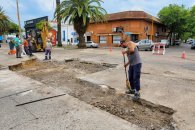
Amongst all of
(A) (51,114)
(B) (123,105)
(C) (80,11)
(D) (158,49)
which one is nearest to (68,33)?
(C) (80,11)

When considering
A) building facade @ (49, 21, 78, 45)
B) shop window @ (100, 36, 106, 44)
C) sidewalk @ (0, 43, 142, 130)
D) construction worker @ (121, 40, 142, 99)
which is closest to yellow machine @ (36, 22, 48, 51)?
sidewalk @ (0, 43, 142, 130)

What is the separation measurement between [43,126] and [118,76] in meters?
4.58

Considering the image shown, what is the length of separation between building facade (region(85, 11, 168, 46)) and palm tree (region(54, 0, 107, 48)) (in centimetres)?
692

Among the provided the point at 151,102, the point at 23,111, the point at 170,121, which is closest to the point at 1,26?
the point at 23,111

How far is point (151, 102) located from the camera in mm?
4832

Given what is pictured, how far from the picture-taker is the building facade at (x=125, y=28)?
34906mm

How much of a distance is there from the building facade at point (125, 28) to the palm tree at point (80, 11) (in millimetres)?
6920

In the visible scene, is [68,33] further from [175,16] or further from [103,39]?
[175,16]

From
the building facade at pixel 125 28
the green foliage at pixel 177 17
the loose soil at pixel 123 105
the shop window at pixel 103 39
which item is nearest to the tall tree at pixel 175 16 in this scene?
the green foliage at pixel 177 17

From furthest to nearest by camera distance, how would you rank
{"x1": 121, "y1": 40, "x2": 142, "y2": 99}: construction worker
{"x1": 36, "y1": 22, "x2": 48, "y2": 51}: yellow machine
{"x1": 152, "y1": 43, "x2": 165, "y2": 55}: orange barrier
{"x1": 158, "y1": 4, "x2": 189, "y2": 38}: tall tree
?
{"x1": 158, "y1": 4, "x2": 189, "y2": 38}: tall tree
{"x1": 36, "y1": 22, "x2": 48, "y2": 51}: yellow machine
{"x1": 152, "y1": 43, "x2": 165, "y2": 55}: orange barrier
{"x1": 121, "y1": 40, "x2": 142, "y2": 99}: construction worker

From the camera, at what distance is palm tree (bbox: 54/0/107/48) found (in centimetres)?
2552

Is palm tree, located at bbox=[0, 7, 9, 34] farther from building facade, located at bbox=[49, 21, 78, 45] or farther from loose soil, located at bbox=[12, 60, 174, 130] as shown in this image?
building facade, located at bbox=[49, 21, 78, 45]

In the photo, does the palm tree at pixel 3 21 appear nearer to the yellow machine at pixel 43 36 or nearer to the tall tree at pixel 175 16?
the yellow machine at pixel 43 36

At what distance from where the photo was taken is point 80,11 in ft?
→ 81.1
